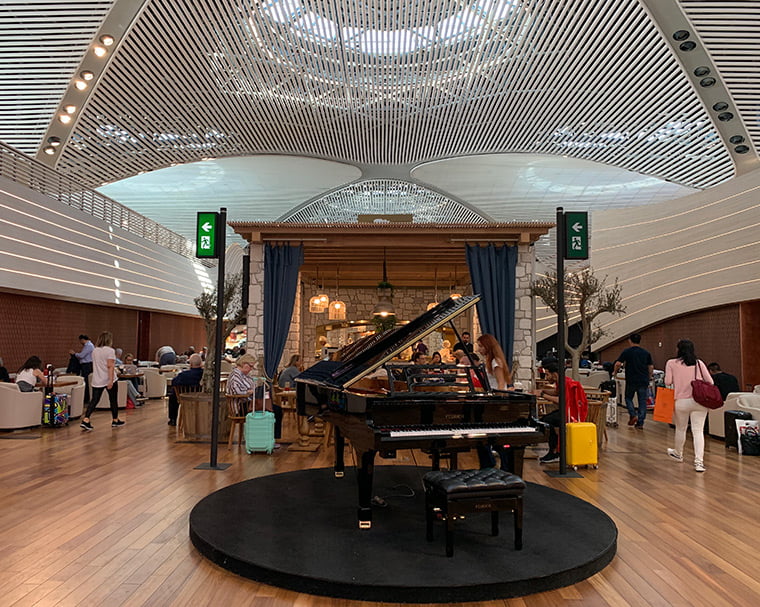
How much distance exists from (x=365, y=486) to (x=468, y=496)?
76 centimetres

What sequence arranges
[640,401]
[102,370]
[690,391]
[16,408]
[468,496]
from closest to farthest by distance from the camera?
[468,496] < [690,391] < [16,408] < [102,370] < [640,401]

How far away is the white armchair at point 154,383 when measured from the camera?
13.3 metres

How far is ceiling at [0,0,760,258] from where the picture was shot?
31.9ft

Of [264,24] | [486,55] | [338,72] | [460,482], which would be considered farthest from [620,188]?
[460,482]

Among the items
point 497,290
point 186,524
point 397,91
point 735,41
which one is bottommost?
point 186,524

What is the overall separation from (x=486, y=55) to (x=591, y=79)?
7.20 feet

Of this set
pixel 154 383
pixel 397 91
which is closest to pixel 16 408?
pixel 154 383

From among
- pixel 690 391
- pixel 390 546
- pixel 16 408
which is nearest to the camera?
pixel 390 546

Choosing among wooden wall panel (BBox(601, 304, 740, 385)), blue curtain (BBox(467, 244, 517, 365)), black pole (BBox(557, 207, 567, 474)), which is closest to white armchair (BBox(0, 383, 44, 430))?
blue curtain (BBox(467, 244, 517, 365))

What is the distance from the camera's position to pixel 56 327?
Answer: 13.4 m

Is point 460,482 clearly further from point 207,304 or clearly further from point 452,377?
point 207,304

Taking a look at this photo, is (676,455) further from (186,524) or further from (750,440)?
(186,524)

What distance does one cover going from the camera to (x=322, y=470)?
5664 mm

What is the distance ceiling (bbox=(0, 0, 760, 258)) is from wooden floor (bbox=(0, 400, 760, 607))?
692 centimetres
